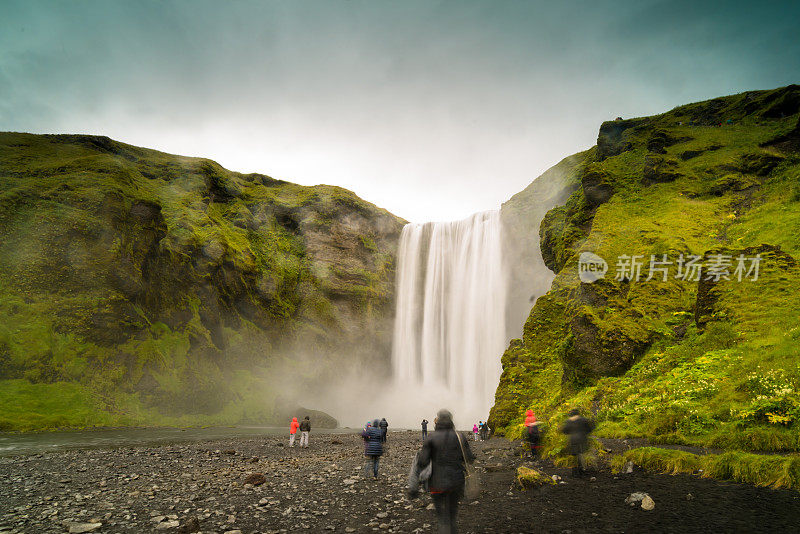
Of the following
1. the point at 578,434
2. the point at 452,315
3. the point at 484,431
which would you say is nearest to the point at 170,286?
the point at 452,315

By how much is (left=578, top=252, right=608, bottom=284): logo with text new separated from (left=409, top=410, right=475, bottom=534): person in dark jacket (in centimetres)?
1927

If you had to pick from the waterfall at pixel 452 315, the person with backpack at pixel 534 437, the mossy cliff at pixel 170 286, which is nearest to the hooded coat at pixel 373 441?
the person with backpack at pixel 534 437

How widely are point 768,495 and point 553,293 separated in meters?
21.5

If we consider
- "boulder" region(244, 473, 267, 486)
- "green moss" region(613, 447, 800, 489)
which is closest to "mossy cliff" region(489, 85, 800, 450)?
"green moss" region(613, 447, 800, 489)

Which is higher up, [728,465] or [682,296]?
[682,296]

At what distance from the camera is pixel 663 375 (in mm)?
14844

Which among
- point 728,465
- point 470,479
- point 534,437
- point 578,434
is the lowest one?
point 534,437

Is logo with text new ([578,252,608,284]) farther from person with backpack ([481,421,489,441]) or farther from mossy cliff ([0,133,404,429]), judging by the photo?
mossy cliff ([0,133,404,429])

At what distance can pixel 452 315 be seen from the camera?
58.0m

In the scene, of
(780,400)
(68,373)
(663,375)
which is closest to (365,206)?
(68,373)

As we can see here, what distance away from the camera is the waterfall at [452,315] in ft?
169

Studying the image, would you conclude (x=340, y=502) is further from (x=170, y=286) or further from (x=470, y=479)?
(x=170, y=286)

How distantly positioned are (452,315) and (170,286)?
41143 mm

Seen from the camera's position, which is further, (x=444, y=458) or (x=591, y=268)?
(x=591, y=268)
